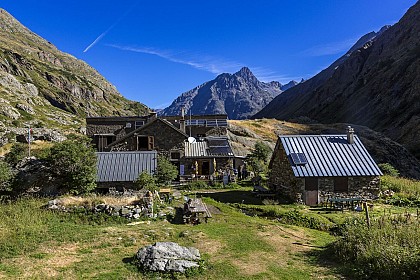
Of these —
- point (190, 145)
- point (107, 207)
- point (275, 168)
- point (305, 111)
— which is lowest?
point (107, 207)

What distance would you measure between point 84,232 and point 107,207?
284 cm

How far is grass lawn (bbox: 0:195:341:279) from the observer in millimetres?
11305

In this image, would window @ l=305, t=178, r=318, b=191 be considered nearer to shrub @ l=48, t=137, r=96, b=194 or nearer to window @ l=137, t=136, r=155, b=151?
shrub @ l=48, t=137, r=96, b=194

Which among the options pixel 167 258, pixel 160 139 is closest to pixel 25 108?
pixel 160 139

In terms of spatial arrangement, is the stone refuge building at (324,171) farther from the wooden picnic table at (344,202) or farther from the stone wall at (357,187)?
the wooden picnic table at (344,202)

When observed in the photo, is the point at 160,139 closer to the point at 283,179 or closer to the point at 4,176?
the point at 283,179

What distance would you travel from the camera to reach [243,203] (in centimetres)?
2456

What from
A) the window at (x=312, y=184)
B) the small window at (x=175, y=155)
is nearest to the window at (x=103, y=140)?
the small window at (x=175, y=155)

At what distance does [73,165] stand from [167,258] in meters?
14.5

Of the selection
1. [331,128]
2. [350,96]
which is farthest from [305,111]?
[331,128]

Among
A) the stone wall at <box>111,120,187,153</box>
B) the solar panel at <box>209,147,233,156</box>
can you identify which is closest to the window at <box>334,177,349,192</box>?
the solar panel at <box>209,147,233,156</box>

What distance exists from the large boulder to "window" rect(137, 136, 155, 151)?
90.1ft

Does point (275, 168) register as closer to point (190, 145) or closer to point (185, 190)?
point (185, 190)

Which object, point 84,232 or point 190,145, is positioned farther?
point 190,145
